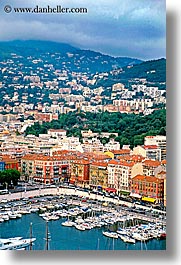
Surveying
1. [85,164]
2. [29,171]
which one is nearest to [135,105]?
[85,164]

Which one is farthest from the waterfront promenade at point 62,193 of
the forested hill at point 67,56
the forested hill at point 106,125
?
the forested hill at point 67,56

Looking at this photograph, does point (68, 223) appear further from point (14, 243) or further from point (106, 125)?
point (106, 125)

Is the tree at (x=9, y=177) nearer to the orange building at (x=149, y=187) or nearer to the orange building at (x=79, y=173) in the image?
the orange building at (x=79, y=173)

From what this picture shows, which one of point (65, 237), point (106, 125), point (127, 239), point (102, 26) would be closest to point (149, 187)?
point (127, 239)

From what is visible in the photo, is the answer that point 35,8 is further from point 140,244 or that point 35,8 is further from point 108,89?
point 140,244

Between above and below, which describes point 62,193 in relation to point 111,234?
above

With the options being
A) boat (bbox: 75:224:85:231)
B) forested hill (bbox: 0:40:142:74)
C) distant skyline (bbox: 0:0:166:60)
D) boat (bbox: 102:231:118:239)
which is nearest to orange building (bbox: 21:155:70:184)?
boat (bbox: 75:224:85:231)
